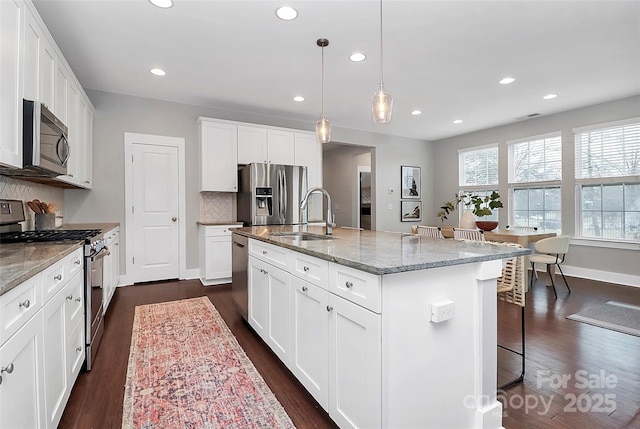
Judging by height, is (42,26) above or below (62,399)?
above

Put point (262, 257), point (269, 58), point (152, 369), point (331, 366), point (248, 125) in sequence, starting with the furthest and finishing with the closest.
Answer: point (248, 125)
point (269, 58)
point (262, 257)
point (152, 369)
point (331, 366)

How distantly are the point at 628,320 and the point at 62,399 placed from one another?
454 cm

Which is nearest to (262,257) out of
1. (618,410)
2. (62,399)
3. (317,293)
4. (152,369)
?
(317,293)

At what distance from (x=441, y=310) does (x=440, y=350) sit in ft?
0.65

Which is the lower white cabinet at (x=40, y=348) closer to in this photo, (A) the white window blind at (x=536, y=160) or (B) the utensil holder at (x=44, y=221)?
(B) the utensil holder at (x=44, y=221)

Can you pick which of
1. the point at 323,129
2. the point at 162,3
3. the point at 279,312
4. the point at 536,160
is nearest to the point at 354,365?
the point at 279,312

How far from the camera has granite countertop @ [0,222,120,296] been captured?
1.08 meters

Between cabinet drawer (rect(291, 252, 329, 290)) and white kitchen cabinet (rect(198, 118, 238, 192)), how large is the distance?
10.3ft

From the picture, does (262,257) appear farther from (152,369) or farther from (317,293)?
(152,369)

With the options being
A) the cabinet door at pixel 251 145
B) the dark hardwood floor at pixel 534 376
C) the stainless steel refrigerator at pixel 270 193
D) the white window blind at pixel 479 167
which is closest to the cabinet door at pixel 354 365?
the dark hardwood floor at pixel 534 376

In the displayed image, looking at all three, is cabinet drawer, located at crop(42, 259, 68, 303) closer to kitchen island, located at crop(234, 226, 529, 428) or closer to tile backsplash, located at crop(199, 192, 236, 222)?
kitchen island, located at crop(234, 226, 529, 428)

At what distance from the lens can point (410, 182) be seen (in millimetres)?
7133

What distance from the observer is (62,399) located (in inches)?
62.7

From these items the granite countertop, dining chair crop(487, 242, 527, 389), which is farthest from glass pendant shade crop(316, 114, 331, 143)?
the granite countertop
